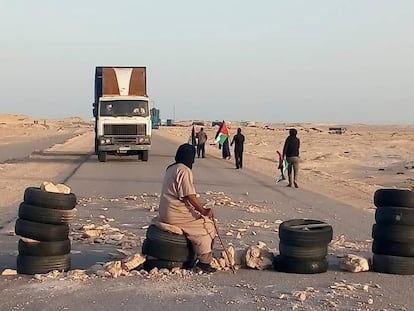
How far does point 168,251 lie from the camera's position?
9.12 m

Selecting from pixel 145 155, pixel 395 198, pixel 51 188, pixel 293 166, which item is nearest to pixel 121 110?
pixel 145 155

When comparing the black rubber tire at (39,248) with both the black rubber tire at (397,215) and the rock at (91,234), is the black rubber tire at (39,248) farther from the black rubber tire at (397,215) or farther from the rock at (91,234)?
the black rubber tire at (397,215)

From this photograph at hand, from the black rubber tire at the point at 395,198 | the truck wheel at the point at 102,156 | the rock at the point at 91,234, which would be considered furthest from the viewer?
the truck wheel at the point at 102,156

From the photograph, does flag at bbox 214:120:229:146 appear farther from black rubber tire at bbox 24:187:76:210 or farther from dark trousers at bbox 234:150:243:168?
black rubber tire at bbox 24:187:76:210

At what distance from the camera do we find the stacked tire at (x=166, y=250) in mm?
Result: 9109

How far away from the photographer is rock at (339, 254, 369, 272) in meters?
9.27

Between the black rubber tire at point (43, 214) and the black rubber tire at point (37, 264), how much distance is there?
1.51 feet

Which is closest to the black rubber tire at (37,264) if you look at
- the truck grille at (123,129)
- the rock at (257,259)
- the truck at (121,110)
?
the rock at (257,259)

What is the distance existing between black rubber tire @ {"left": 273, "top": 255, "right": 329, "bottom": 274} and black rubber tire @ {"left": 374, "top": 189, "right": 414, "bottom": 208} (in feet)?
3.64

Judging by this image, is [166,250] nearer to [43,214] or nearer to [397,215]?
[43,214]

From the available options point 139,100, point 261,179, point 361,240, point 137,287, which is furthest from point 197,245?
point 139,100

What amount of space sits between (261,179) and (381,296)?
18372mm

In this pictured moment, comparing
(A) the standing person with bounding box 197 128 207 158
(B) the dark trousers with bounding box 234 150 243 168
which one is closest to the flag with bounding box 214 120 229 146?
(A) the standing person with bounding box 197 128 207 158

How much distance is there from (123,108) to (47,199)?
24814 millimetres
